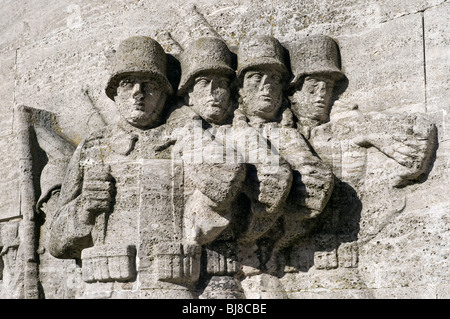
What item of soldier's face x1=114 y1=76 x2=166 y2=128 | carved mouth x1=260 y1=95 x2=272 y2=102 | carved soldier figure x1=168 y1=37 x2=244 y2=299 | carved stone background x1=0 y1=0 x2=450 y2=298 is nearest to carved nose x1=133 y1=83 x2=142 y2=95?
soldier's face x1=114 y1=76 x2=166 y2=128

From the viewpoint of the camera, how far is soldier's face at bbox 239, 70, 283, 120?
611cm

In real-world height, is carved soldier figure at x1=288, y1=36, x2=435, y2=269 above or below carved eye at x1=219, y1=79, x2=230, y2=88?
below

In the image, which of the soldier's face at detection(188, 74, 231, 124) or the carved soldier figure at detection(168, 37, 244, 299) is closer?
the carved soldier figure at detection(168, 37, 244, 299)

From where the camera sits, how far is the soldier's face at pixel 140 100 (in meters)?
6.17

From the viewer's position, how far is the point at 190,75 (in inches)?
242

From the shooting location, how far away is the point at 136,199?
5.98 meters

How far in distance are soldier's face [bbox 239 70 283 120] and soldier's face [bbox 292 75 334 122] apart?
0.16m

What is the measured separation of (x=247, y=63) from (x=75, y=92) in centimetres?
161

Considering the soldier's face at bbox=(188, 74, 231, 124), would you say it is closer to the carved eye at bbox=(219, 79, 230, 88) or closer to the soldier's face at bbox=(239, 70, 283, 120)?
the carved eye at bbox=(219, 79, 230, 88)

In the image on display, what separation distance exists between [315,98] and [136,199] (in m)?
1.37

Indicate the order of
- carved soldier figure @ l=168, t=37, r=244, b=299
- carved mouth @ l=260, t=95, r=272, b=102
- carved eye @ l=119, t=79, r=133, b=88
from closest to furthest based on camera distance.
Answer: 1. carved soldier figure @ l=168, t=37, r=244, b=299
2. carved mouth @ l=260, t=95, r=272, b=102
3. carved eye @ l=119, t=79, r=133, b=88

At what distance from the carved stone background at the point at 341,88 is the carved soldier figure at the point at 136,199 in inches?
18.4

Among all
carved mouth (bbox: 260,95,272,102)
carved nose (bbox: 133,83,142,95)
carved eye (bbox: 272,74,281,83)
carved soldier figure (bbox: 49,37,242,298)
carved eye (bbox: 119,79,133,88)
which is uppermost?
carved eye (bbox: 119,79,133,88)

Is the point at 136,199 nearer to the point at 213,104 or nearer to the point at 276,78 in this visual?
the point at 213,104
